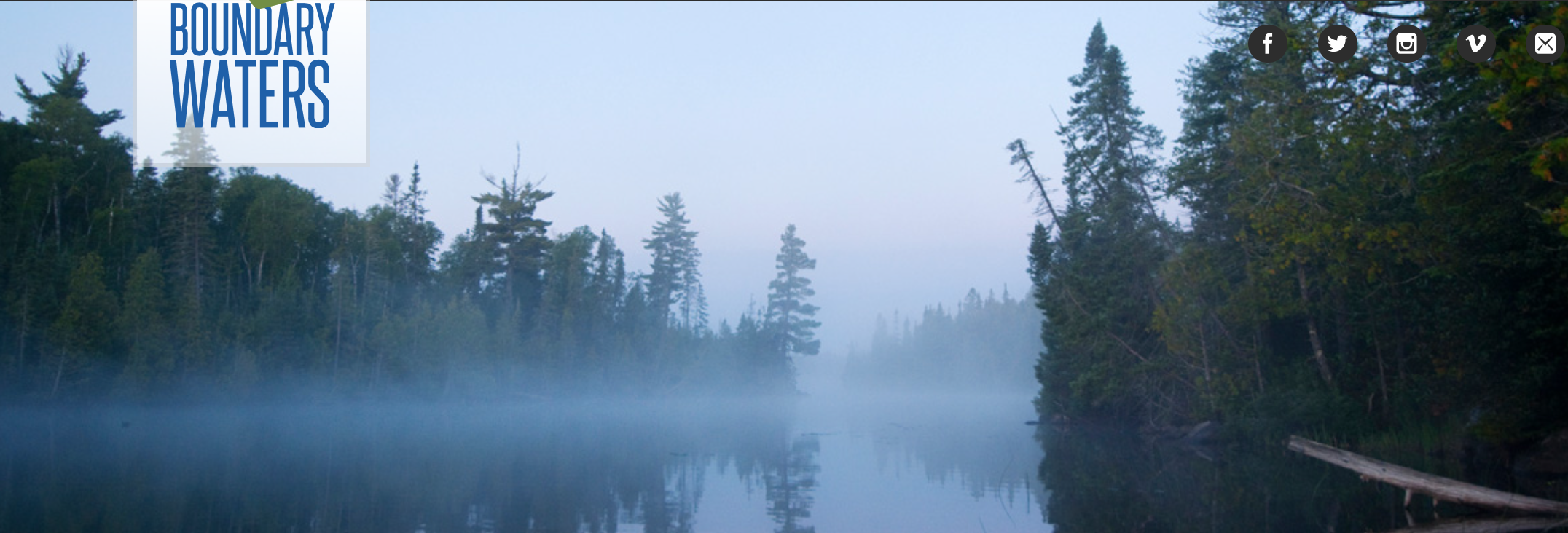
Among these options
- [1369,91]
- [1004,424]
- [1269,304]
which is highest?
[1369,91]

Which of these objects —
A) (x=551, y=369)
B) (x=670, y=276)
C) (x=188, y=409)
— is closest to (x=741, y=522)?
(x=188, y=409)

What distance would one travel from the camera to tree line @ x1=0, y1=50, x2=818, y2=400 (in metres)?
38.7

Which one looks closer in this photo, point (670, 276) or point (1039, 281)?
point (1039, 281)

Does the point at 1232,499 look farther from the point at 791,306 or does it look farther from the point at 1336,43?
the point at 791,306

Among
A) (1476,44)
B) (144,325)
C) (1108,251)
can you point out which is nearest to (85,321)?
(144,325)

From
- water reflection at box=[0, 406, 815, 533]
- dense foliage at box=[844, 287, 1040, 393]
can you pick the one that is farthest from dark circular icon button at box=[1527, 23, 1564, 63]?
dense foliage at box=[844, 287, 1040, 393]

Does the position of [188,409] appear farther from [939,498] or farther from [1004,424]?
[939,498]

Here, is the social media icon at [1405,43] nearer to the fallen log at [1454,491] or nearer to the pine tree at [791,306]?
the fallen log at [1454,491]

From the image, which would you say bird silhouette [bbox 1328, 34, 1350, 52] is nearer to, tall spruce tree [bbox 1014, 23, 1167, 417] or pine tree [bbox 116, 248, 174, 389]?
tall spruce tree [bbox 1014, 23, 1167, 417]

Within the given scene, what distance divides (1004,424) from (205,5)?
33498 millimetres

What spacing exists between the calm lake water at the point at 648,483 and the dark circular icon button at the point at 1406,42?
632 cm

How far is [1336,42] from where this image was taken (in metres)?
14.6

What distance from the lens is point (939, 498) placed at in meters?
15.0

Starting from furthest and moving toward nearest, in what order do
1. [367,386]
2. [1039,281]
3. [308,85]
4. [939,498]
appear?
[367,386] → [1039,281] → [308,85] → [939,498]
